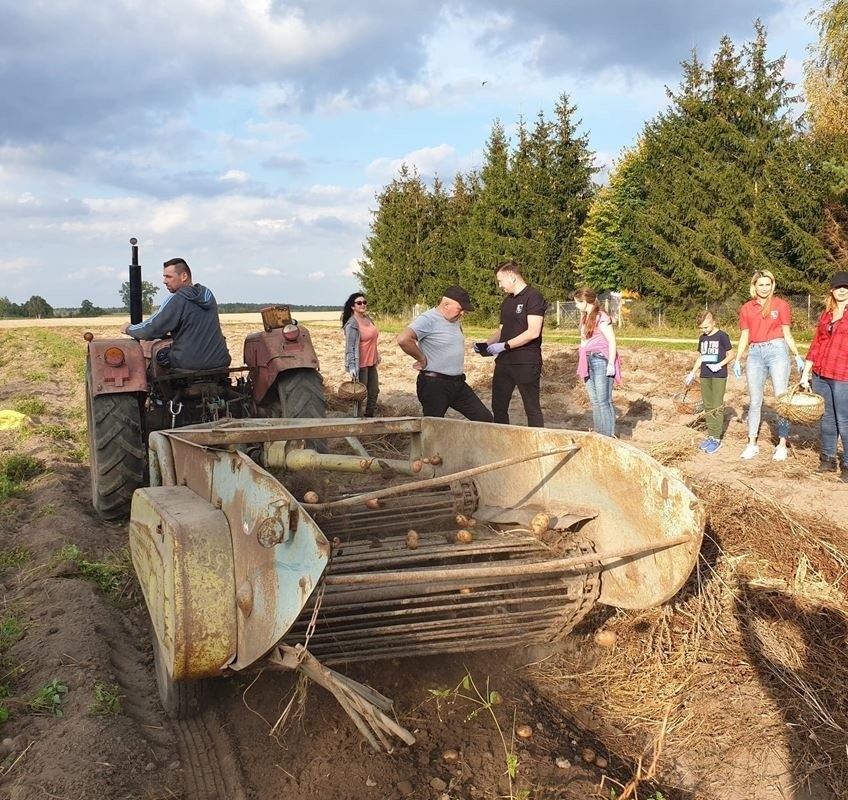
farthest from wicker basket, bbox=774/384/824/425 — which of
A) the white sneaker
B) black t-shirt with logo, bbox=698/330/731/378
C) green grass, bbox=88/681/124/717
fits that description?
green grass, bbox=88/681/124/717

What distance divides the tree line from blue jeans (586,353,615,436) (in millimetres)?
14712

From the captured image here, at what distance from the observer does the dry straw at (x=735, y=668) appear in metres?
2.84

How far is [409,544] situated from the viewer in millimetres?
3213

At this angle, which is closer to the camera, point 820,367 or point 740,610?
point 740,610

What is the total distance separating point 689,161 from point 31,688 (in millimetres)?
24917

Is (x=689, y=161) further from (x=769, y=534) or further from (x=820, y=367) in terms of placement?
(x=769, y=534)

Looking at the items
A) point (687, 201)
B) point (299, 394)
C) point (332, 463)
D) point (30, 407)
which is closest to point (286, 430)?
point (332, 463)

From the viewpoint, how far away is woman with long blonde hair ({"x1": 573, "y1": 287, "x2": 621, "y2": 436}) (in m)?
6.50

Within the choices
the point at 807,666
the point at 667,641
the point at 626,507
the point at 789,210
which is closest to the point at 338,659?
the point at 626,507

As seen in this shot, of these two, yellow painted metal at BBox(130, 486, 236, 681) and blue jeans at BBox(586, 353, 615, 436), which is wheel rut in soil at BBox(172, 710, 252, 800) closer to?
yellow painted metal at BBox(130, 486, 236, 681)

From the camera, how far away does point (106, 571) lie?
4215 millimetres

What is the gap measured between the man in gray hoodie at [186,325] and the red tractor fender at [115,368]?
132 millimetres

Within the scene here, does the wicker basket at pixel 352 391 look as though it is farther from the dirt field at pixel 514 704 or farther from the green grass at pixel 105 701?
the green grass at pixel 105 701

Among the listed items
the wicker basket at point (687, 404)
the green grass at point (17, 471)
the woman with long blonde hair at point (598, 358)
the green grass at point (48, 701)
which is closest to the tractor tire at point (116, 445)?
the green grass at point (17, 471)
